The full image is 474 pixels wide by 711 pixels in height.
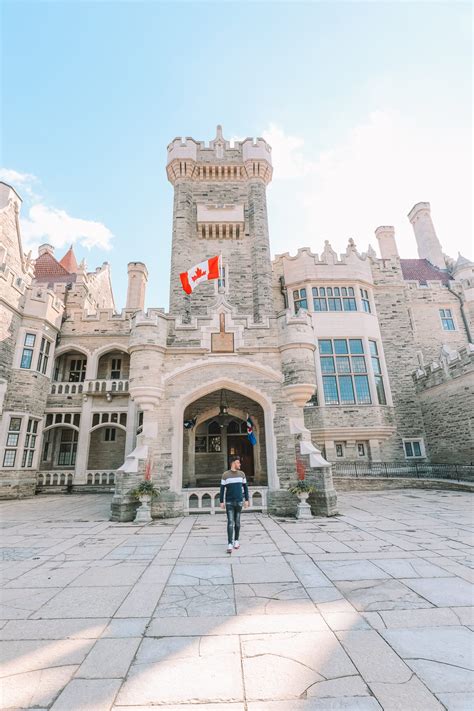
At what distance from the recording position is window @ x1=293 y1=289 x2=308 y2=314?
58.8 ft

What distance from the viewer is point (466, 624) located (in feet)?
10.9

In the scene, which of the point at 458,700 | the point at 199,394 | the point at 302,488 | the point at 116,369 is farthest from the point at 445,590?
the point at 116,369

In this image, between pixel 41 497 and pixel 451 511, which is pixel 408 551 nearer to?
pixel 451 511

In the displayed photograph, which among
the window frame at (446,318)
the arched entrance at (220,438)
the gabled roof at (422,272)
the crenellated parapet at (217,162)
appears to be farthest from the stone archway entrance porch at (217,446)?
the gabled roof at (422,272)

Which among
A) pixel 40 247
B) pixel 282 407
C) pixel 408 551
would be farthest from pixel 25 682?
pixel 40 247

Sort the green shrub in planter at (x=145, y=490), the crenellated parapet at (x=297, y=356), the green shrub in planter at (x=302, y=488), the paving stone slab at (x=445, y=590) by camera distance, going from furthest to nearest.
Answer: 1. the crenellated parapet at (x=297, y=356)
2. the green shrub in planter at (x=302, y=488)
3. the green shrub in planter at (x=145, y=490)
4. the paving stone slab at (x=445, y=590)

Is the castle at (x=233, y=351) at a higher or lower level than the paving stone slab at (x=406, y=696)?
higher

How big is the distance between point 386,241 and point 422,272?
5.47 meters

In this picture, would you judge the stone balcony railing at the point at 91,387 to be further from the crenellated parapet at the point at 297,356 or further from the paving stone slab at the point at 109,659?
the paving stone slab at the point at 109,659

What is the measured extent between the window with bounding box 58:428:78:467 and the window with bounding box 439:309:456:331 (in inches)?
956

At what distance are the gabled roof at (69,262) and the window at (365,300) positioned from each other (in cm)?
2334

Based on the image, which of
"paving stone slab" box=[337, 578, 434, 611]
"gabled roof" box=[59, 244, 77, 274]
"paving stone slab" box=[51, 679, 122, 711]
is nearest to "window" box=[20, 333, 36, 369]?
"gabled roof" box=[59, 244, 77, 274]

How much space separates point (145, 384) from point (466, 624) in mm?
8725

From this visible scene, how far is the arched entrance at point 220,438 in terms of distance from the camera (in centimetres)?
1449
